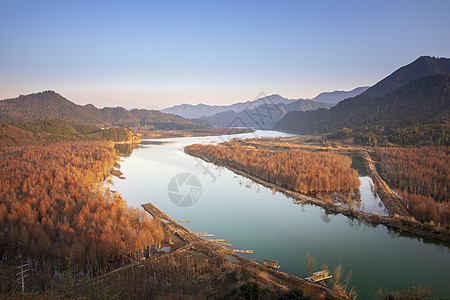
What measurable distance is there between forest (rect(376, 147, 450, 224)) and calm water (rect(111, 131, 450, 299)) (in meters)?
2.14

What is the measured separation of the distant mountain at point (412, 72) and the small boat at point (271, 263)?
121638mm

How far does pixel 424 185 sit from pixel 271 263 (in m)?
17.9

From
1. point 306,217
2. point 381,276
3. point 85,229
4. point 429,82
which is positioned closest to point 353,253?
point 381,276

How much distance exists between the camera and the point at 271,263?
40.7 feet

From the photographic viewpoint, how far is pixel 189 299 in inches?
329

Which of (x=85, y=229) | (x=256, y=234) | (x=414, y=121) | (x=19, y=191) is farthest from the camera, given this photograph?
(x=414, y=121)

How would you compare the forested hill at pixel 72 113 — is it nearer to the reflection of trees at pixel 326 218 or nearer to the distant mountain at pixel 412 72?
the distant mountain at pixel 412 72

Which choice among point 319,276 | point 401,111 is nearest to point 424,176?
point 319,276

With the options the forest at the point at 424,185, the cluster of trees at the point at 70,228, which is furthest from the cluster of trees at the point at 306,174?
the cluster of trees at the point at 70,228

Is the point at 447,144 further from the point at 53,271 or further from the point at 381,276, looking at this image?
the point at 53,271

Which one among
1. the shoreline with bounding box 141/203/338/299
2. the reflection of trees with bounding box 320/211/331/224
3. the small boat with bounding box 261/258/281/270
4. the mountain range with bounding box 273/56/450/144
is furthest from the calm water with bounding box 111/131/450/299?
the mountain range with bounding box 273/56/450/144

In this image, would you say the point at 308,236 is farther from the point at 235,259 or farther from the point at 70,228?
the point at 70,228

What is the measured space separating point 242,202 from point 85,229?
12.9 m

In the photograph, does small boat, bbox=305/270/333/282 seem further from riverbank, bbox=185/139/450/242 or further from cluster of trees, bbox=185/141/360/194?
cluster of trees, bbox=185/141/360/194
